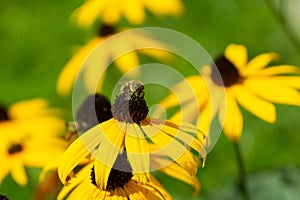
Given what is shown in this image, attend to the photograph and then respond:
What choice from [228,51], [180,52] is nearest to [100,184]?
[228,51]

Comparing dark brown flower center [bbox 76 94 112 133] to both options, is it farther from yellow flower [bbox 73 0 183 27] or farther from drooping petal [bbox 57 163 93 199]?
yellow flower [bbox 73 0 183 27]

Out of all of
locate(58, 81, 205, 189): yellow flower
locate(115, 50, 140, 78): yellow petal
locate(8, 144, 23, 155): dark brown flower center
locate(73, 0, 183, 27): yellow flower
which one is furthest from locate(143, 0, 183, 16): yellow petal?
locate(58, 81, 205, 189): yellow flower

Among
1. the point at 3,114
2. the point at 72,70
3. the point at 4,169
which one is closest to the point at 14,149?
the point at 4,169

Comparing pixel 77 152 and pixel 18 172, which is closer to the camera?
pixel 77 152

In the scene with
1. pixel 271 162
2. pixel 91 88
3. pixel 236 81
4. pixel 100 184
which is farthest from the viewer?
pixel 271 162

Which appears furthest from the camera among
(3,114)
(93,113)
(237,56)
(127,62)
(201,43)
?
(201,43)

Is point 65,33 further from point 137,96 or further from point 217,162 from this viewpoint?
point 137,96

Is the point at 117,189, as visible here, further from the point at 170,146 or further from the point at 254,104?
the point at 254,104
